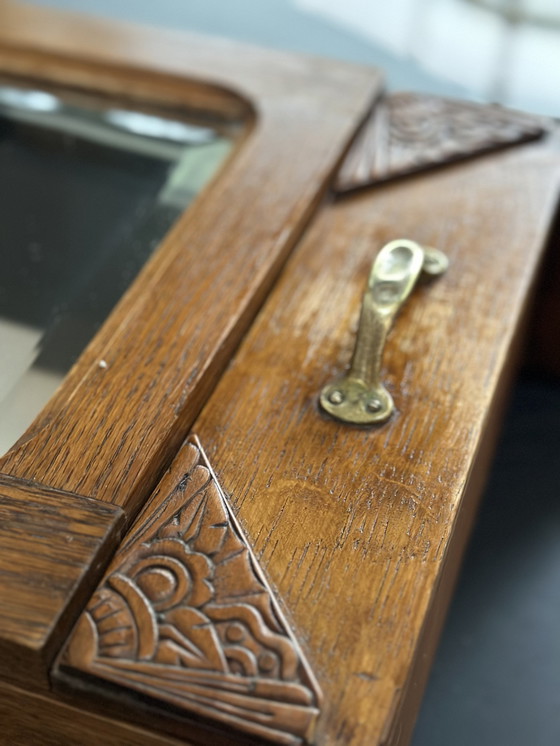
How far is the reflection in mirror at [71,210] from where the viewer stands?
2.22 ft

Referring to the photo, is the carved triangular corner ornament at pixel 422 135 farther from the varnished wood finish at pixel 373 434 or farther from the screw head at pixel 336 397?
the screw head at pixel 336 397

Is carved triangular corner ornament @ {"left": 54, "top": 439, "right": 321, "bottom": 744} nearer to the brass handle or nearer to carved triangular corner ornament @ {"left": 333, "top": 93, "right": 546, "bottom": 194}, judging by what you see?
the brass handle

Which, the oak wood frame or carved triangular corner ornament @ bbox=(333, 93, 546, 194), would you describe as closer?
the oak wood frame

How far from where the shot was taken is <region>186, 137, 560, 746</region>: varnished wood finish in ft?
1.63

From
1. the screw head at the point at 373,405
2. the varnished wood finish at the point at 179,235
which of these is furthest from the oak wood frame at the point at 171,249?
the screw head at the point at 373,405

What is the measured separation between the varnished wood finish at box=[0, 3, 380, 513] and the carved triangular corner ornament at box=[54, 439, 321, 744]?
0.04 metres

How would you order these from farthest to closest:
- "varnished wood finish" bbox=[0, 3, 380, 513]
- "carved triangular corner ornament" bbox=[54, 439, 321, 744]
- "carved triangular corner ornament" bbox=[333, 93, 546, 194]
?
"carved triangular corner ornament" bbox=[333, 93, 546, 194]
"varnished wood finish" bbox=[0, 3, 380, 513]
"carved triangular corner ornament" bbox=[54, 439, 321, 744]

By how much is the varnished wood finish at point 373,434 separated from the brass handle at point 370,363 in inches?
0.4

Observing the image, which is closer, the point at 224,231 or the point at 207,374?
the point at 207,374

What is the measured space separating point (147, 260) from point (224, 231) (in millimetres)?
72

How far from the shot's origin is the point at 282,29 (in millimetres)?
1425

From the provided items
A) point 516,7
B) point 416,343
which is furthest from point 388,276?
point 516,7

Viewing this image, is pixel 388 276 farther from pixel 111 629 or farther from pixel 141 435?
pixel 111 629

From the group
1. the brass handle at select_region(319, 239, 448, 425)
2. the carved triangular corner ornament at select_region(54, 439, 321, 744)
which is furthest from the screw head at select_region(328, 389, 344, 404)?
the carved triangular corner ornament at select_region(54, 439, 321, 744)
